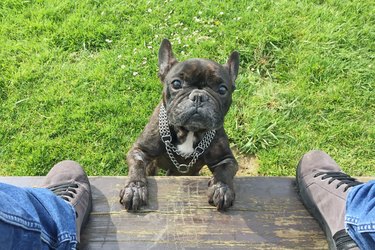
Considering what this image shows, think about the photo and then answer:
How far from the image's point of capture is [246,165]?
4.47 metres

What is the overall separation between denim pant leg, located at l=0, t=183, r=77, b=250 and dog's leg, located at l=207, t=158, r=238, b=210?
3.35 feet

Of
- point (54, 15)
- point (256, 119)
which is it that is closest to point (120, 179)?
point (256, 119)

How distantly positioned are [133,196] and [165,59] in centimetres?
119

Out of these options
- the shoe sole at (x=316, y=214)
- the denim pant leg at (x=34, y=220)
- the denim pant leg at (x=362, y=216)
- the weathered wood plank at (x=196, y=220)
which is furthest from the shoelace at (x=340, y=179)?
the denim pant leg at (x=34, y=220)

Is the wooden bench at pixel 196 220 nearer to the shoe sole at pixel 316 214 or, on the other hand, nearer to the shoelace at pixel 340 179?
the shoe sole at pixel 316 214

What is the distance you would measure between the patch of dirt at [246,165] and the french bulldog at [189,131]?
0.73m

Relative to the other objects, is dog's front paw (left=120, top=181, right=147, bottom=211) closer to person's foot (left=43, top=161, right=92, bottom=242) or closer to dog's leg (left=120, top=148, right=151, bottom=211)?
dog's leg (left=120, top=148, right=151, bottom=211)

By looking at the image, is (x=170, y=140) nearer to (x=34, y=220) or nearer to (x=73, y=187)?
(x=73, y=187)

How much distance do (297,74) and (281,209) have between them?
92.4 inches

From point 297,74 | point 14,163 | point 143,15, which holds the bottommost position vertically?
point 14,163

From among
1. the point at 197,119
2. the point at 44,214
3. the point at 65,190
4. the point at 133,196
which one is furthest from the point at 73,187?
the point at 197,119

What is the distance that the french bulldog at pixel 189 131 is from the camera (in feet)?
10.1

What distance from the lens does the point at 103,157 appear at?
4367 mm

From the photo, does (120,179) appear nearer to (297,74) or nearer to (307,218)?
(307,218)
